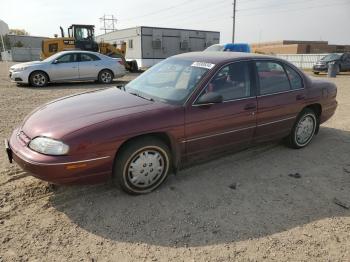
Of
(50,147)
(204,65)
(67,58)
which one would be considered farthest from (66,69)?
(50,147)

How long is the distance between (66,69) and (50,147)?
1066 centimetres

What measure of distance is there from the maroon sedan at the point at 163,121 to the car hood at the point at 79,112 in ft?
0.04

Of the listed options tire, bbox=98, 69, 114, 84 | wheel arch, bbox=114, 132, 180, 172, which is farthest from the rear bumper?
wheel arch, bbox=114, 132, 180, 172

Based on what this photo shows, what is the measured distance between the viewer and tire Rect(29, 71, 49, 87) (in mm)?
12578

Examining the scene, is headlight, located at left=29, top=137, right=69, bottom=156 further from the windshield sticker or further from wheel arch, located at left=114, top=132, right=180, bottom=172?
the windshield sticker

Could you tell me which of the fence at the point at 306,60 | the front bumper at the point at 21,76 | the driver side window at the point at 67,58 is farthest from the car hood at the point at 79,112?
the fence at the point at 306,60

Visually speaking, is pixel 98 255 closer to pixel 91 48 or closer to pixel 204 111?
pixel 204 111

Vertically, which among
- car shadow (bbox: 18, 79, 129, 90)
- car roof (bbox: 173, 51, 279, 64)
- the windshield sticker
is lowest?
car shadow (bbox: 18, 79, 129, 90)

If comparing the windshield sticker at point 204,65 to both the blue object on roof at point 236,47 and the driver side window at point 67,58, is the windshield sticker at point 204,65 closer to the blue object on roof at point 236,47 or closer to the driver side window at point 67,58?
the driver side window at point 67,58

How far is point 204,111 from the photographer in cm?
397

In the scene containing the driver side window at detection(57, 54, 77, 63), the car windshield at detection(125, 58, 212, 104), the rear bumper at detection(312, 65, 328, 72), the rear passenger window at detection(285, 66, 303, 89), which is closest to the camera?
the car windshield at detection(125, 58, 212, 104)

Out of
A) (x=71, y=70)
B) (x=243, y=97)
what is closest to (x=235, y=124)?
(x=243, y=97)

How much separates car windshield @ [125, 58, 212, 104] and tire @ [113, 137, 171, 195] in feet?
2.07

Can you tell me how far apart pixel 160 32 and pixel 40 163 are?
102 feet
